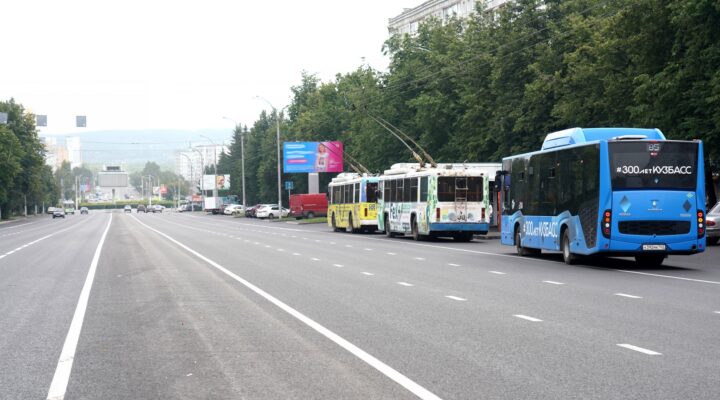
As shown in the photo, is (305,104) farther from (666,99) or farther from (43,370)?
(43,370)

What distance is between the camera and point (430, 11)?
104500 millimetres

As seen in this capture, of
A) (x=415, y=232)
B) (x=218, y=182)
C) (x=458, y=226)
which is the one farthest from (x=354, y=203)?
(x=218, y=182)

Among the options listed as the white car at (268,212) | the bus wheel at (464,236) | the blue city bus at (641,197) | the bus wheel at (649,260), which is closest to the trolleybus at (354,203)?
the bus wheel at (464,236)

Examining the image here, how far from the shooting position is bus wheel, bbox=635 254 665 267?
2228 centimetres

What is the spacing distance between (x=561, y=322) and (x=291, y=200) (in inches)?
3032

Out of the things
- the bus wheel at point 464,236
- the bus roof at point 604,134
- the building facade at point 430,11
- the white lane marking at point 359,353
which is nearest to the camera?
the white lane marking at point 359,353

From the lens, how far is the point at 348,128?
91875mm

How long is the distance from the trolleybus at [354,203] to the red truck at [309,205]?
30.0 meters

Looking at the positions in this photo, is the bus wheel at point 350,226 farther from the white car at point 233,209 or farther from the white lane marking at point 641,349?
the white car at point 233,209

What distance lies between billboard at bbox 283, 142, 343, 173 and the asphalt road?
6378cm

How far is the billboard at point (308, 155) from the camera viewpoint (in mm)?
85062

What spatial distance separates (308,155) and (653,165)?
65.2m

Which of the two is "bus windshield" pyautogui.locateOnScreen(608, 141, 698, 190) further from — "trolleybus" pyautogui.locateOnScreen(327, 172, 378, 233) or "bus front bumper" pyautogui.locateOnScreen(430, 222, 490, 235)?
"trolleybus" pyautogui.locateOnScreen(327, 172, 378, 233)

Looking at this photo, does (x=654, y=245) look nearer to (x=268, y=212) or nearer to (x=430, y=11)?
(x=268, y=212)
